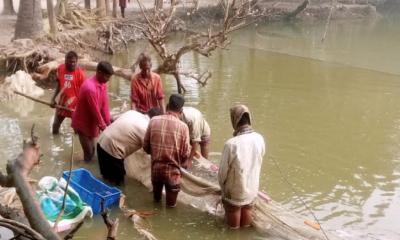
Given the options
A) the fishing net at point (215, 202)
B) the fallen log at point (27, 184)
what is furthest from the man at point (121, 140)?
the fallen log at point (27, 184)

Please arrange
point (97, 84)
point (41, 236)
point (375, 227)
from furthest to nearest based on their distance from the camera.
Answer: point (97, 84)
point (375, 227)
point (41, 236)

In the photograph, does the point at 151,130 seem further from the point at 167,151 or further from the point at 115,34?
the point at 115,34

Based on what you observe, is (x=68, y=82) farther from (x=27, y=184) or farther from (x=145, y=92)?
(x=27, y=184)

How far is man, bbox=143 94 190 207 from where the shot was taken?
19.5 ft

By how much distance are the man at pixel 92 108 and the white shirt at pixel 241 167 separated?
2.17 meters

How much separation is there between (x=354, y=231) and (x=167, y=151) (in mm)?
2382

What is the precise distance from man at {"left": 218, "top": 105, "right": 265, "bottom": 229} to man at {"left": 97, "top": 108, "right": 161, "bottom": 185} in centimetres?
126

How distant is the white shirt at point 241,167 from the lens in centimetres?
554

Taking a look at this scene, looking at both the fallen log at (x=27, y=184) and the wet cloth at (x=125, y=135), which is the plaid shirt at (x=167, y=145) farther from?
the fallen log at (x=27, y=184)

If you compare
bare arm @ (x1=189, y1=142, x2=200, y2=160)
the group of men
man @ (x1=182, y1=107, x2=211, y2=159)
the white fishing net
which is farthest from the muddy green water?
man @ (x1=182, y1=107, x2=211, y2=159)

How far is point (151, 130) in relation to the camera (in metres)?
6.00

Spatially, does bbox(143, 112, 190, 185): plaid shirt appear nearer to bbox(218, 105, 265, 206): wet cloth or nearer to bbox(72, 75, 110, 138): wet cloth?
bbox(218, 105, 265, 206): wet cloth

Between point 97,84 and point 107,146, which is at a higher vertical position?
point 97,84

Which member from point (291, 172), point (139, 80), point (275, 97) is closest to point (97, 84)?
point (139, 80)
